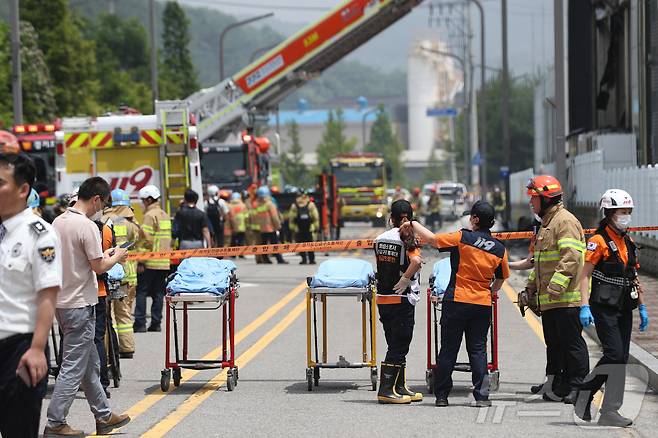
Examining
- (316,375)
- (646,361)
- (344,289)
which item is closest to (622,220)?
(344,289)

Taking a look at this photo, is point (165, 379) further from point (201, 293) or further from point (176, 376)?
point (201, 293)

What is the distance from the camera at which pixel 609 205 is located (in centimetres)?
1005

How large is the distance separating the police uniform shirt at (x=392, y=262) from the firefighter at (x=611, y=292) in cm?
147

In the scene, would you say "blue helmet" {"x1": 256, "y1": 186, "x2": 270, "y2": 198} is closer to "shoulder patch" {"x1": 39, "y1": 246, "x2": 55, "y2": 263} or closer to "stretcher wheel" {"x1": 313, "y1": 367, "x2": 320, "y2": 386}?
"stretcher wheel" {"x1": 313, "y1": 367, "x2": 320, "y2": 386}

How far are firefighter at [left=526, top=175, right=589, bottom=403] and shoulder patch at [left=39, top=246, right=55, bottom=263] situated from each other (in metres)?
4.82

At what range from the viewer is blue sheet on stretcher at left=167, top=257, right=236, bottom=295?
1162 centimetres

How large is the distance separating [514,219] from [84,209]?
31.6 metres

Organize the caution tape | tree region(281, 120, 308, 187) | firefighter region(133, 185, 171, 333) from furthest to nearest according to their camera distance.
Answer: tree region(281, 120, 308, 187), firefighter region(133, 185, 171, 333), the caution tape

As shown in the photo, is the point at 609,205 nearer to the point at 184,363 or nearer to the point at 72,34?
the point at 184,363

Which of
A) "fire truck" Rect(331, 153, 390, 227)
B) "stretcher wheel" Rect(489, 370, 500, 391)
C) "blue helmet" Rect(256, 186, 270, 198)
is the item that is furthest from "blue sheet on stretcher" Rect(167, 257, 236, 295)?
"fire truck" Rect(331, 153, 390, 227)

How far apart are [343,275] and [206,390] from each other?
5.15 feet

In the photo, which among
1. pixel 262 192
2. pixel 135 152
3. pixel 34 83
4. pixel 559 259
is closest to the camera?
pixel 559 259

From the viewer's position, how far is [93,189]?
10070 mm

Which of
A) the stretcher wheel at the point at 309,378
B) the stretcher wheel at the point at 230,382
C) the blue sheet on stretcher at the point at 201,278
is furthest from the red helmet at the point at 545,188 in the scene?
the stretcher wheel at the point at 230,382
